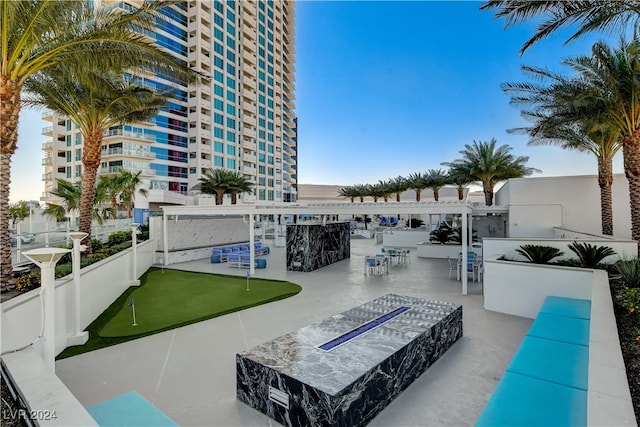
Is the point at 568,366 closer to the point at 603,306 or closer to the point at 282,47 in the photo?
the point at 603,306

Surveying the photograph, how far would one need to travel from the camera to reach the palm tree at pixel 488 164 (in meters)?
22.4

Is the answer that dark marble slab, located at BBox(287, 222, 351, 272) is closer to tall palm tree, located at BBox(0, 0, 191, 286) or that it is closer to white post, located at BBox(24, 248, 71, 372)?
tall palm tree, located at BBox(0, 0, 191, 286)

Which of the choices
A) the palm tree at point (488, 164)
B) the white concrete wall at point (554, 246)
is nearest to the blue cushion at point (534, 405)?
the white concrete wall at point (554, 246)

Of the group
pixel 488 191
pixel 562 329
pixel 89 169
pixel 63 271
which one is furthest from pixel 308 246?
pixel 488 191

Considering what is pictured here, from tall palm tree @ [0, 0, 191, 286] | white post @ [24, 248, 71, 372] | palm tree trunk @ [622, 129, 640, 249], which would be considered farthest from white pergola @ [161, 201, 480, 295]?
white post @ [24, 248, 71, 372]

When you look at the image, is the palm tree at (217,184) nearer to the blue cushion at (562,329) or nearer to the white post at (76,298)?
the white post at (76,298)

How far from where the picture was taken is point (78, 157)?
42812 millimetres

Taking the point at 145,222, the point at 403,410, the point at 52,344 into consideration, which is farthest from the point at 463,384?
the point at 145,222

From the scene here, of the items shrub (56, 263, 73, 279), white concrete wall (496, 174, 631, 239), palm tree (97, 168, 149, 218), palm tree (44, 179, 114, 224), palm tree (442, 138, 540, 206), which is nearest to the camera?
shrub (56, 263, 73, 279)

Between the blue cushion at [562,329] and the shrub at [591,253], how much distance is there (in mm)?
3287

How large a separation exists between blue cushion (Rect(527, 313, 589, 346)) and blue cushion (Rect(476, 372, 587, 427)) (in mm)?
1573

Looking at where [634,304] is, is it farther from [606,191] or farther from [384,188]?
[384,188]

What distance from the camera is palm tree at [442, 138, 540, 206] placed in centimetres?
2238

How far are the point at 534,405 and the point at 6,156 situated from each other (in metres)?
9.68
